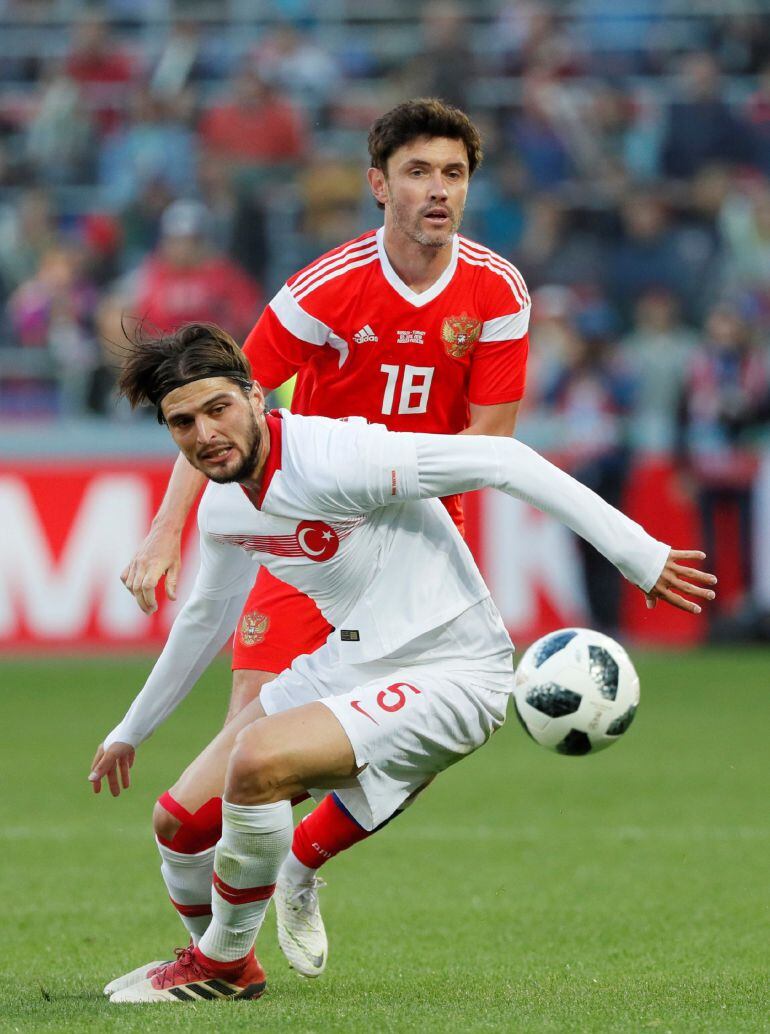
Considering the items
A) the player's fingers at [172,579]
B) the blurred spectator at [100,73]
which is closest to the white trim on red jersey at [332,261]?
the player's fingers at [172,579]

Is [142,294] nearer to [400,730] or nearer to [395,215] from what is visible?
[395,215]

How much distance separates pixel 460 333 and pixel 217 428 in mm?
1189

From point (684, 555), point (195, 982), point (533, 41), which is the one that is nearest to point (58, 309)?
point (533, 41)

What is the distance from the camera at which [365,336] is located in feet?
18.5

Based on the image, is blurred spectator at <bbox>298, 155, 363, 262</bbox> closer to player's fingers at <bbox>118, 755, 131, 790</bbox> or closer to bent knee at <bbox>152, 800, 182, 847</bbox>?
player's fingers at <bbox>118, 755, 131, 790</bbox>

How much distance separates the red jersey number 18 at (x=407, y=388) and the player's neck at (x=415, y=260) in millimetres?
250

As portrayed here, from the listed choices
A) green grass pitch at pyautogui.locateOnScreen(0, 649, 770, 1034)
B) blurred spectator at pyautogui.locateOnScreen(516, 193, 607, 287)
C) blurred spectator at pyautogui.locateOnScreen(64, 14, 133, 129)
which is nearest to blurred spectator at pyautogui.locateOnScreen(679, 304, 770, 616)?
blurred spectator at pyautogui.locateOnScreen(516, 193, 607, 287)

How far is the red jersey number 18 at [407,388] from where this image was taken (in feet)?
18.5

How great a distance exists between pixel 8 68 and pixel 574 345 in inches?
305

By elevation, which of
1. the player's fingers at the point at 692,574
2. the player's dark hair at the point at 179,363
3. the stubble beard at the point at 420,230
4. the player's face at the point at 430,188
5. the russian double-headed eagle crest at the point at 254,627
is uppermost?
the player's face at the point at 430,188

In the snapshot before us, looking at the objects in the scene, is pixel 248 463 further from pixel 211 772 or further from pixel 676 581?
pixel 676 581

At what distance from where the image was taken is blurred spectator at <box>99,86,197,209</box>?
17125 mm

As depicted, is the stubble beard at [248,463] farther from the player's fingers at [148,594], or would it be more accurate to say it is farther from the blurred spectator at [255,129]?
the blurred spectator at [255,129]

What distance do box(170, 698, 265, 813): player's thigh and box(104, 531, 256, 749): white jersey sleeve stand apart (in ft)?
0.65
